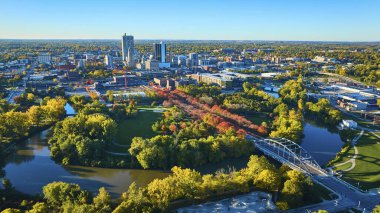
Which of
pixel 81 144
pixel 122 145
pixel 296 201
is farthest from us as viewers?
pixel 122 145

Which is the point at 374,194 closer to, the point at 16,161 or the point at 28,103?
the point at 16,161

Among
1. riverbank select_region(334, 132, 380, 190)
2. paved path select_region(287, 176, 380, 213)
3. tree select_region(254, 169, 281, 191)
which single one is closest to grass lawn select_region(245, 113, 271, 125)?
riverbank select_region(334, 132, 380, 190)

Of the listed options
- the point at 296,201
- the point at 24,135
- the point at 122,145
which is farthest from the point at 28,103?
the point at 296,201

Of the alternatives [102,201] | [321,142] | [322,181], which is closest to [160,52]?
[321,142]

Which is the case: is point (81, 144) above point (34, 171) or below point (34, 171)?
above

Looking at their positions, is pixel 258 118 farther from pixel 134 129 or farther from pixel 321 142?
pixel 134 129

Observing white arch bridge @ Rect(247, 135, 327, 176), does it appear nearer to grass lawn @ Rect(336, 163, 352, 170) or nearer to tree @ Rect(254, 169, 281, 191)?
grass lawn @ Rect(336, 163, 352, 170)

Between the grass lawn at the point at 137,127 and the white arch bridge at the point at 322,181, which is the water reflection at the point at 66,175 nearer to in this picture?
the grass lawn at the point at 137,127

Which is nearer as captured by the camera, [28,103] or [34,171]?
[34,171]
